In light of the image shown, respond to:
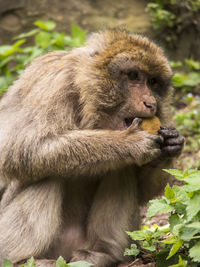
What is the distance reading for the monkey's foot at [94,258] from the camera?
17.0 ft

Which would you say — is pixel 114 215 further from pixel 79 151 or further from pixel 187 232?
pixel 187 232

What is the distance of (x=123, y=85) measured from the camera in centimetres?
521

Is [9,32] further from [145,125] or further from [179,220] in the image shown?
[179,220]

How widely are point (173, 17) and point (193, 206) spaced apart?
7.87m

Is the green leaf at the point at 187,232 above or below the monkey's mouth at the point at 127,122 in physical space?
below

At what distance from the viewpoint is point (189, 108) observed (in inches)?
396

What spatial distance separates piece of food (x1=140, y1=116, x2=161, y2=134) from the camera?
5.12 metres

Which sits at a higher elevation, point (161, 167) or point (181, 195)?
point (181, 195)

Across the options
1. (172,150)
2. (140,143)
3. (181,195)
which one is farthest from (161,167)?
(181,195)

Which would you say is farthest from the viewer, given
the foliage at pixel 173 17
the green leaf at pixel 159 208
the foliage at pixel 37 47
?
the foliage at pixel 173 17

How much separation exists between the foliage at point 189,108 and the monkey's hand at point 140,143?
282cm

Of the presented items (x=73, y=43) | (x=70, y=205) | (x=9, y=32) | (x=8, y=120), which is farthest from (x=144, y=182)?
(x=9, y=32)

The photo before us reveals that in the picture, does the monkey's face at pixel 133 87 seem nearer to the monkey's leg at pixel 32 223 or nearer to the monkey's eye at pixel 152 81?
the monkey's eye at pixel 152 81

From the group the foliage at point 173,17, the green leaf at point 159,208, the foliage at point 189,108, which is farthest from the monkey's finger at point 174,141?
the foliage at point 173,17
